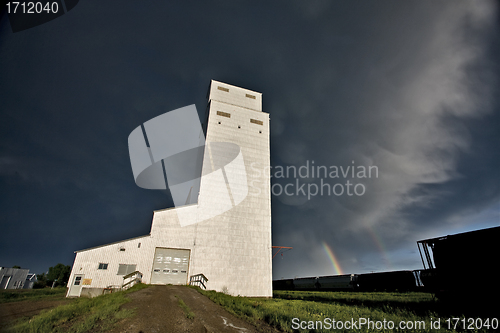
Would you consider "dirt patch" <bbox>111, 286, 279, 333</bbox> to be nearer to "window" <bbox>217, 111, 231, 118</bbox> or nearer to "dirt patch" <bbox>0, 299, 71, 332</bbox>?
"dirt patch" <bbox>0, 299, 71, 332</bbox>

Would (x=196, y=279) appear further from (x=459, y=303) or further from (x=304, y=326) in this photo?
(x=459, y=303)

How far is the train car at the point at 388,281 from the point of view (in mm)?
26600

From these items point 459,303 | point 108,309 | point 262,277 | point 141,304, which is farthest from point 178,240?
point 459,303

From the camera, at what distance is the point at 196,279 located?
2231 centimetres

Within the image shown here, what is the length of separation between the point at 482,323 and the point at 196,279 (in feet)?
68.5

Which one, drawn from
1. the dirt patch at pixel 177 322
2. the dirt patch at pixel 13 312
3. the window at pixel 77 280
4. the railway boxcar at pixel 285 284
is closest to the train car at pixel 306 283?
the railway boxcar at pixel 285 284

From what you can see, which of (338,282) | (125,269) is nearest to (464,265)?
(125,269)

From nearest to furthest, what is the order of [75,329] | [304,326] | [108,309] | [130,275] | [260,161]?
[75,329]
[304,326]
[108,309]
[130,275]
[260,161]

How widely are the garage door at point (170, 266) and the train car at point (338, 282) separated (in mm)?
27520

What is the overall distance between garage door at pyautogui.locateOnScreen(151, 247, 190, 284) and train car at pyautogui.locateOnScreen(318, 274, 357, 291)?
1083 inches

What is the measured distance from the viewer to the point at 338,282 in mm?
38375

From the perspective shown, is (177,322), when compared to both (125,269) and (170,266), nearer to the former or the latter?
(170,266)

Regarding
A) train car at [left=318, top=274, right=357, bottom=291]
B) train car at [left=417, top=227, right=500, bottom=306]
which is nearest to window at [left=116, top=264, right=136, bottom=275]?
train car at [left=417, top=227, right=500, bottom=306]

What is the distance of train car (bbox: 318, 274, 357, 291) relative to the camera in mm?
35375
